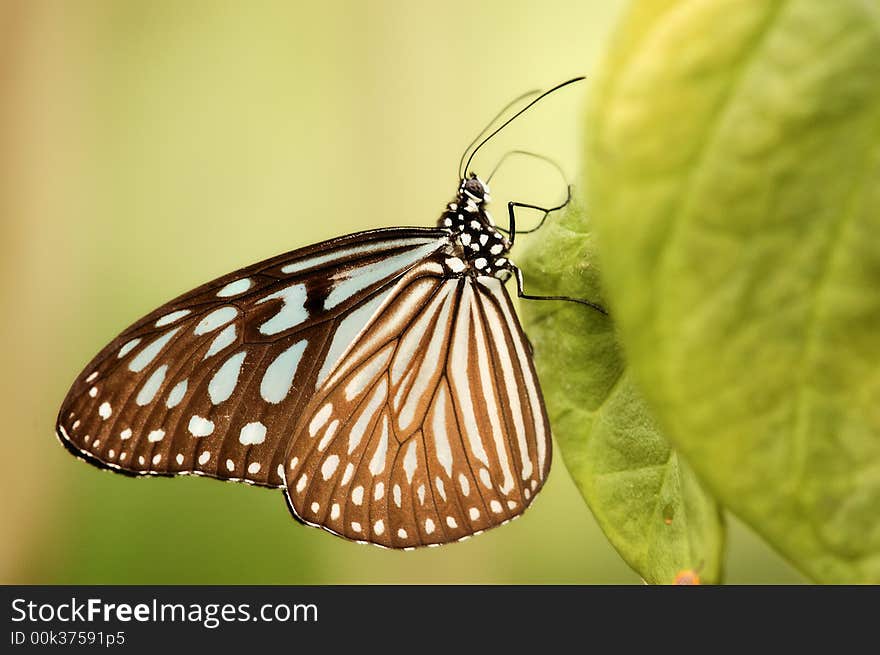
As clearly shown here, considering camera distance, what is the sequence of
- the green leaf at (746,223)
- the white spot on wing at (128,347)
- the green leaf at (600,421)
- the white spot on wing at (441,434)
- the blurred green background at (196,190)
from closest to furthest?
1. the green leaf at (746,223)
2. the green leaf at (600,421)
3. the white spot on wing at (128,347)
4. the white spot on wing at (441,434)
5. the blurred green background at (196,190)

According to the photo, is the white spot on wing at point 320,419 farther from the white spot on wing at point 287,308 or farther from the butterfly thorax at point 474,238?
the butterfly thorax at point 474,238

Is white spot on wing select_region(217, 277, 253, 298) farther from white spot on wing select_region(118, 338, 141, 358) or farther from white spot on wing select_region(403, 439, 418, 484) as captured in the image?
white spot on wing select_region(403, 439, 418, 484)

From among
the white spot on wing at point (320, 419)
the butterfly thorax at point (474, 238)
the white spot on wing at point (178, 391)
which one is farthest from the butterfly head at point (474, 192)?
the white spot on wing at point (178, 391)

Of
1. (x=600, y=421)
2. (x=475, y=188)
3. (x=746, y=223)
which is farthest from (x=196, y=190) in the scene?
(x=746, y=223)

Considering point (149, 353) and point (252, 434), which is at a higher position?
point (149, 353)

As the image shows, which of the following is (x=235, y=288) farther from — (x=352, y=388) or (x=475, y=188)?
(x=475, y=188)

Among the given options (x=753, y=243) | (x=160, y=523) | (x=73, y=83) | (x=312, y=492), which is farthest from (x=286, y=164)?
(x=753, y=243)
